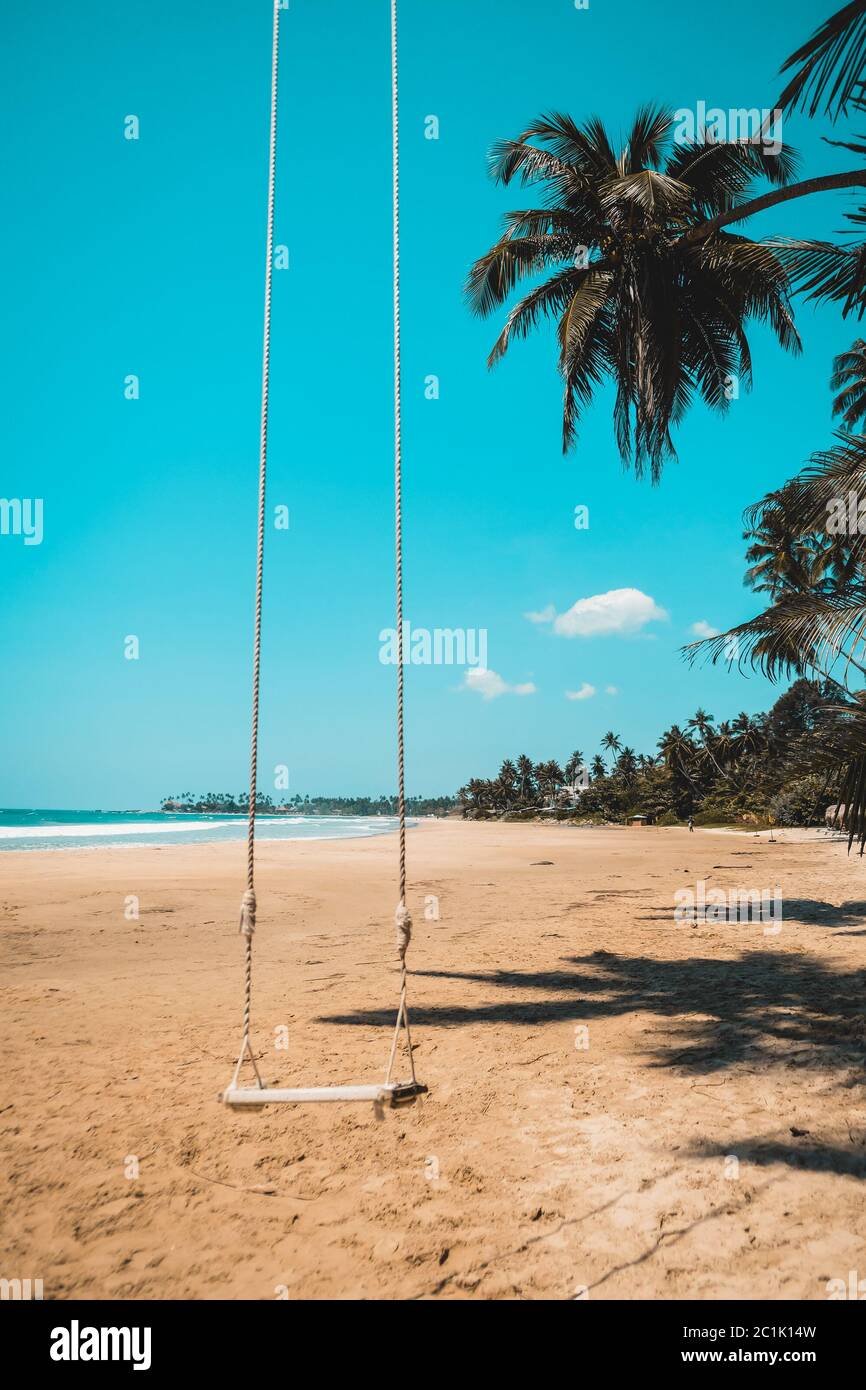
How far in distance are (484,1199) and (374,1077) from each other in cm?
168

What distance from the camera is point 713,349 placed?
37.6 ft

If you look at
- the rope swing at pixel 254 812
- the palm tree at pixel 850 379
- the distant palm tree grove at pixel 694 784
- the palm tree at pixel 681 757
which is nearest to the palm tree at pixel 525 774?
the distant palm tree grove at pixel 694 784

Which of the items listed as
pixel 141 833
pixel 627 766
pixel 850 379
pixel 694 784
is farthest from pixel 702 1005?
pixel 627 766

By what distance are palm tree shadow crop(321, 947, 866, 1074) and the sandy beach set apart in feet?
0.11

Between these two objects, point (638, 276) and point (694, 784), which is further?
point (694, 784)

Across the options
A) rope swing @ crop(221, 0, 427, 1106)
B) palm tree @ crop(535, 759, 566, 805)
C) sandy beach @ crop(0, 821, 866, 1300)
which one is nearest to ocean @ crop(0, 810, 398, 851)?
sandy beach @ crop(0, 821, 866, 1300)

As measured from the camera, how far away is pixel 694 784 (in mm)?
75875

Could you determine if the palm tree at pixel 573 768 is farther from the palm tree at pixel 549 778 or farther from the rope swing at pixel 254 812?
the rope swing at pixel 254 812

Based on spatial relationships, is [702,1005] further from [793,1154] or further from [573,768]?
[573,768]

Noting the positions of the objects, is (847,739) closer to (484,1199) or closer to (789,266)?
(789,266)

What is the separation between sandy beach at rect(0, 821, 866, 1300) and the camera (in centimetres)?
295

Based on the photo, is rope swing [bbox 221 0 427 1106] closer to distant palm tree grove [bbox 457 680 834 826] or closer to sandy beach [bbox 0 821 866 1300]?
sandy beach [bbox 0 821 866 1300]

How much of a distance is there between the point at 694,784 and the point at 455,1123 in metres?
77.1
